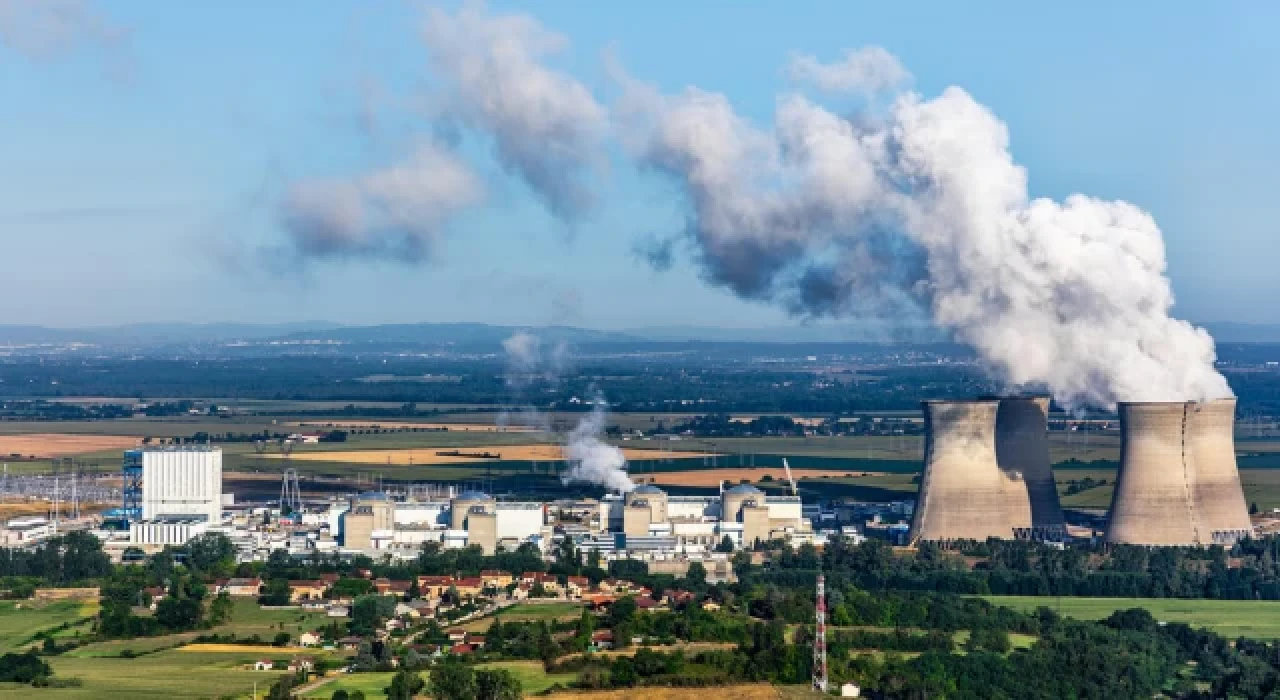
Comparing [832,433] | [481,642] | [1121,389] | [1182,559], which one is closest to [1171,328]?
[1121,389]

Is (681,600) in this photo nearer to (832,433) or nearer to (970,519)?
(970,519)

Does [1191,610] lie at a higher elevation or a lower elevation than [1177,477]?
lower

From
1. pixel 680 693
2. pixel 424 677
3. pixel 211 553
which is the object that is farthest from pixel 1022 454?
pixel 424 677

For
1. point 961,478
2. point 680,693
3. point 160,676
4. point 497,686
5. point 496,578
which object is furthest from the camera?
point 961,478

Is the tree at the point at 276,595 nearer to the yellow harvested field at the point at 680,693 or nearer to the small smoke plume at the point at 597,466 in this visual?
the yellow harvested field at the point at 680,693

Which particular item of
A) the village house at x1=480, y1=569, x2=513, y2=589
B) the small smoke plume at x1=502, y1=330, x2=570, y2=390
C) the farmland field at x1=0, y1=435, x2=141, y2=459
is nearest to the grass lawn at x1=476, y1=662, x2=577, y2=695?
the village house at x1=480, y1=569, x2=513, y2=589

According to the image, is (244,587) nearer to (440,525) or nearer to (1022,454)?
(440,525)
